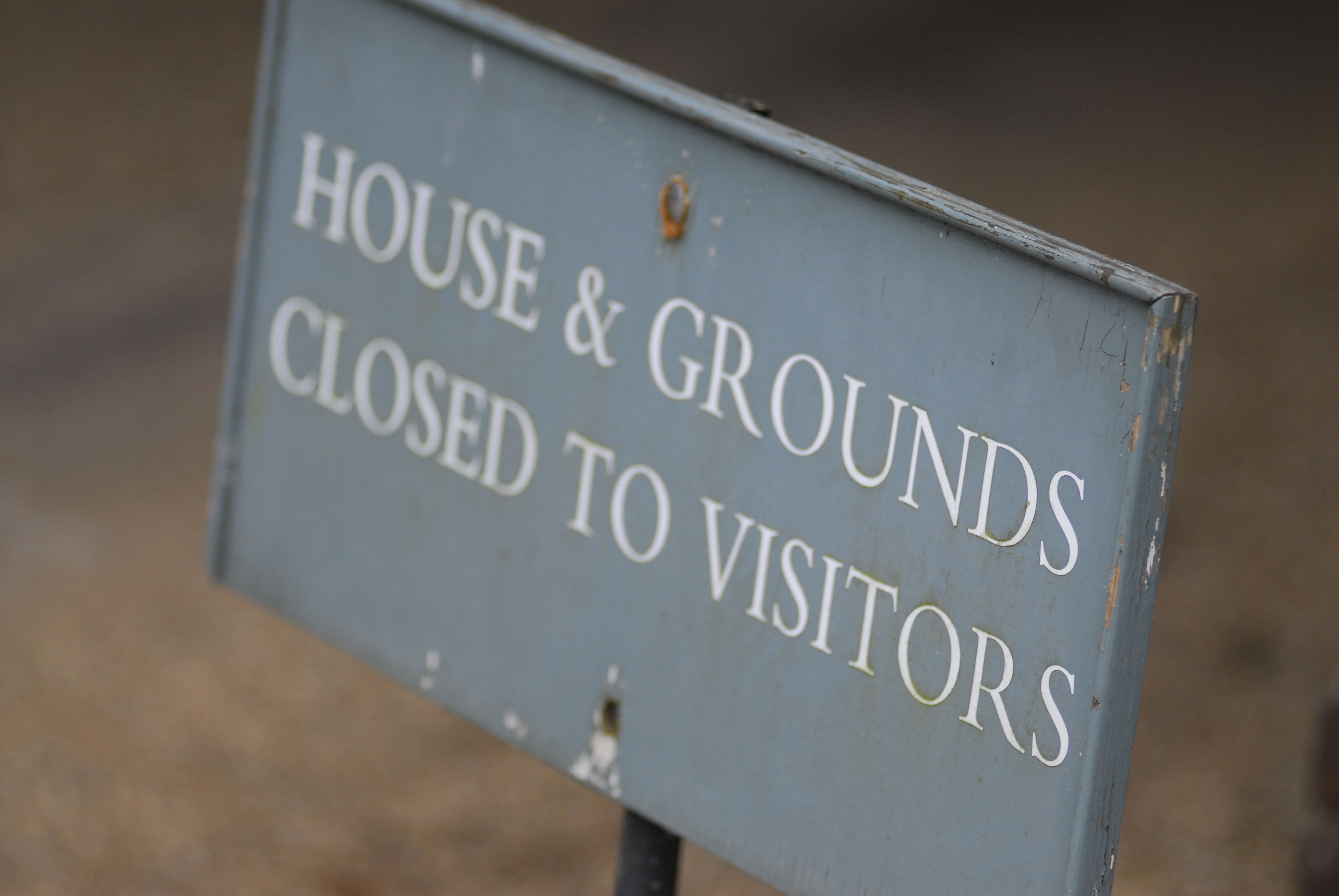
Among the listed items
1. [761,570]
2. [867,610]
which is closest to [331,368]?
[761,570]

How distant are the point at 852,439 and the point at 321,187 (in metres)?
0.89

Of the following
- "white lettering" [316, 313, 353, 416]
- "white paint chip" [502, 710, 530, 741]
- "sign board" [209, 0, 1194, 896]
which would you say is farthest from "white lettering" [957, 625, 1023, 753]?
"white lettering" [316, 313, 353, 416]

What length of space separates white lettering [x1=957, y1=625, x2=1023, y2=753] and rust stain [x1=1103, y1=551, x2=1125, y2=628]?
11cm

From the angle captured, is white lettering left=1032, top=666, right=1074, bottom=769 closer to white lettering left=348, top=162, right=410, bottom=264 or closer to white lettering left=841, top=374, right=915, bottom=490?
white lettering left=841, top=374, right=915, bottom=490

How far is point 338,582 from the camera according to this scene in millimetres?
2252

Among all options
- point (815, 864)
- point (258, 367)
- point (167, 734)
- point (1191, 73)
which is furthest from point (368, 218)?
point (1191, 73)

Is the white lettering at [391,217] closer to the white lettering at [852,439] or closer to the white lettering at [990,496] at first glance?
the white lettering at [852,439]

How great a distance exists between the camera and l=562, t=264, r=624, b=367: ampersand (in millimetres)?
1917

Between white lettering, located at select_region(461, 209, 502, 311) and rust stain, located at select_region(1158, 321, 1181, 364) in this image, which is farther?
white lettering, located at select_region(461, 209, 502, 311)

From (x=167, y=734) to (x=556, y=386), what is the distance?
3095mm

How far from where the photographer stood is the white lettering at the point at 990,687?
1615 mm

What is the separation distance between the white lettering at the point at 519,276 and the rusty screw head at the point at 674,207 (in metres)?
0.18

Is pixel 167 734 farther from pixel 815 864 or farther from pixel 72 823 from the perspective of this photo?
pixel 815 864

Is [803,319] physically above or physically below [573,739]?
above
